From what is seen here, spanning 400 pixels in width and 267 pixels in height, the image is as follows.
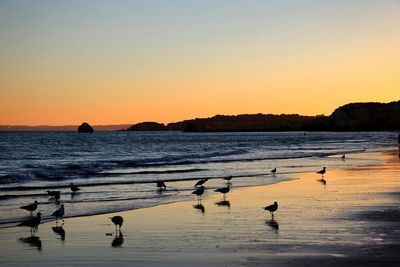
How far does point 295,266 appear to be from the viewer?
946cm

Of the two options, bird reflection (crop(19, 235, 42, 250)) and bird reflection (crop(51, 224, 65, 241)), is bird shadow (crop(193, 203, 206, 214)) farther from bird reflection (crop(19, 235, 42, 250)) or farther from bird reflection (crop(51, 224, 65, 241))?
bird reflection (crop(19, 235, 42, 250))

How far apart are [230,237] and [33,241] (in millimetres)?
4332

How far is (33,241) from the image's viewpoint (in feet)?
40.5

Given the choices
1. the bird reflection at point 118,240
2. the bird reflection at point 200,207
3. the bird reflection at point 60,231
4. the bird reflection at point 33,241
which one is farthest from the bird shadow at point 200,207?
the bird reflection at point 33,241

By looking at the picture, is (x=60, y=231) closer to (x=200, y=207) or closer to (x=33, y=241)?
(x=33, y=241)

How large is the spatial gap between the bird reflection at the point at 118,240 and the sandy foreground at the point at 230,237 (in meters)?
0.02

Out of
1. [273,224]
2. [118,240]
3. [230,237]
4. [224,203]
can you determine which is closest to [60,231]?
[118,240]

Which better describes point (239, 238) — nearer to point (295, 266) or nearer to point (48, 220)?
point (295, 266)

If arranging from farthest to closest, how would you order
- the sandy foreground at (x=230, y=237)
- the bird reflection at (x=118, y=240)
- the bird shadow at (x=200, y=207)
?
the bird shadow at (x=200, y=207) → the bird reflection at (x=118, y=240) → the sandy foreground at (x=230, y=237)

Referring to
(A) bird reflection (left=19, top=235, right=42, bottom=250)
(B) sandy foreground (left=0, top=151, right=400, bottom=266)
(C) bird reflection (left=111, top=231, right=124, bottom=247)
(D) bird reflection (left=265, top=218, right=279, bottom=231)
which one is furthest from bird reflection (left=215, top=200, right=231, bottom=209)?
(A) bird reflection (left=19, top=235, right=42, bottom=250)

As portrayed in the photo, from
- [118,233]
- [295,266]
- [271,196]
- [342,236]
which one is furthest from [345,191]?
[295,266]

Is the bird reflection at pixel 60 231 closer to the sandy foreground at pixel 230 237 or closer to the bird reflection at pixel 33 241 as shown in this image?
the sandy foreground at pixel 230 237

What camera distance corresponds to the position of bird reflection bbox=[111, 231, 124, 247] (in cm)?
1176

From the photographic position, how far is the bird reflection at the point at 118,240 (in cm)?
1176
